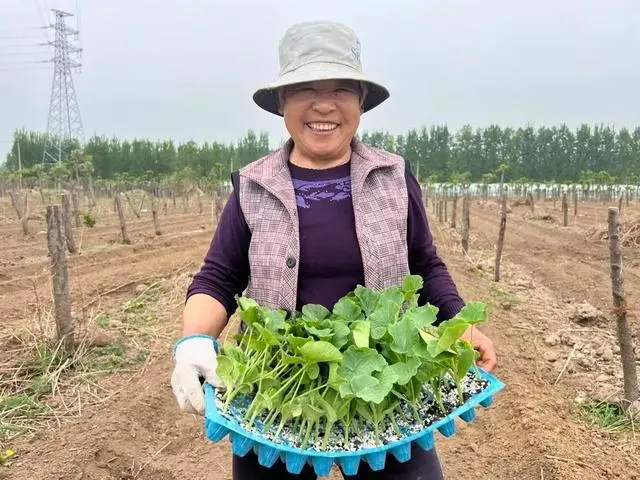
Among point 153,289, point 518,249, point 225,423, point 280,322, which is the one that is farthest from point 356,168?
point 518,249

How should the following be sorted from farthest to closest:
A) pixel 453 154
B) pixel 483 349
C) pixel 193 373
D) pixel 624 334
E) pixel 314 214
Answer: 1. pixel 453 154
2. pixel 624 334
3. pixel 314 214
4. pixel 483 349
5. pixel 193 373

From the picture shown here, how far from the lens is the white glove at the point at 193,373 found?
137cm

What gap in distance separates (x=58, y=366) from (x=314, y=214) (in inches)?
141

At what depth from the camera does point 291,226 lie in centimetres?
160

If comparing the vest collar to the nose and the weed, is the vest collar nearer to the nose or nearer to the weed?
the nose

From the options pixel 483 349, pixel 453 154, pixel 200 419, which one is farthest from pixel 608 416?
pixel 453 154

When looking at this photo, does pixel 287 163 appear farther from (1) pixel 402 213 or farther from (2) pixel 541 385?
(2) pixel 541 385

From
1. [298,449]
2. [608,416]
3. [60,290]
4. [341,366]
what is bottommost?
[608,416]

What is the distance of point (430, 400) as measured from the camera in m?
1.41

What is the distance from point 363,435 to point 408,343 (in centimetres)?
22

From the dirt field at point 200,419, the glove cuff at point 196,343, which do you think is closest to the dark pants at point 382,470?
the glove cuff at point 196,343

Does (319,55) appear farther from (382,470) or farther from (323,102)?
(382,470)

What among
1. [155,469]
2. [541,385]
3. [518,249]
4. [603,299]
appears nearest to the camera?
[155,469]

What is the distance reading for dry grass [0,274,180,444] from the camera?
379cm
